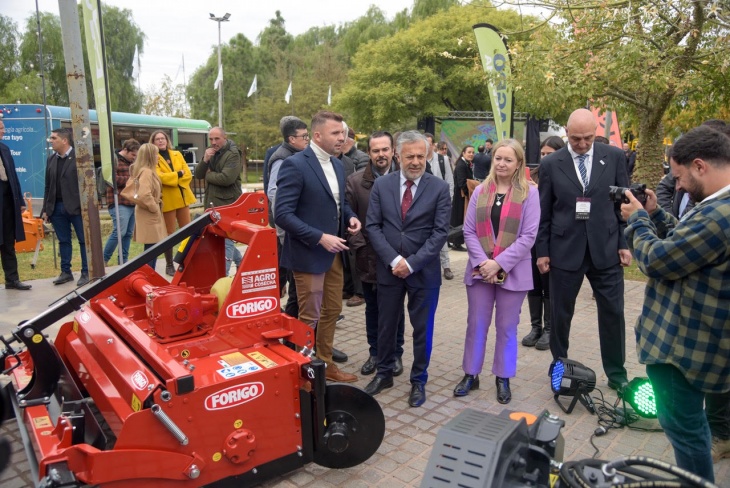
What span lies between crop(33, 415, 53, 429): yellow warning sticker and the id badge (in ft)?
12.4

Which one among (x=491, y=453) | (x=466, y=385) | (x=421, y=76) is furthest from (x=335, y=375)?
(x=421, y=76)

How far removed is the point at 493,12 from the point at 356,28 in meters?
21.3

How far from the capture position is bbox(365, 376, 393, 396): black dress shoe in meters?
4.52

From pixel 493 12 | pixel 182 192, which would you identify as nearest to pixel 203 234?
pixel 182 192

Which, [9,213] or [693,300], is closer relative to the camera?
[693,300]

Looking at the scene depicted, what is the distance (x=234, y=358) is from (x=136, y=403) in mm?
583

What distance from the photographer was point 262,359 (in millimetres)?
3250

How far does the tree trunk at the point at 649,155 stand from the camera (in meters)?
11.4

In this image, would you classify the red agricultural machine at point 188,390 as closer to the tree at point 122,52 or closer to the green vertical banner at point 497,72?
the green vertical banner at point 497,72

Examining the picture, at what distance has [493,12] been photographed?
2870 cm

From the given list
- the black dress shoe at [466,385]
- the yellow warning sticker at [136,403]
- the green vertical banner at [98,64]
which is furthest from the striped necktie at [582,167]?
the green vertical banner at [98,64]

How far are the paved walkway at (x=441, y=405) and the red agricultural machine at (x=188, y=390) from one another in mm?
252

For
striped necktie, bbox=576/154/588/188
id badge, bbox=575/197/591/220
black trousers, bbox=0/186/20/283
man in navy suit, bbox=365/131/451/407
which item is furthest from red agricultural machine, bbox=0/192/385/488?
black trousers, bbox=0/186/20/283

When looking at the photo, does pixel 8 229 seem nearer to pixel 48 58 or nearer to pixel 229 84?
pixel 48 58
